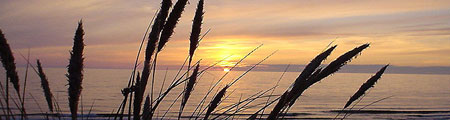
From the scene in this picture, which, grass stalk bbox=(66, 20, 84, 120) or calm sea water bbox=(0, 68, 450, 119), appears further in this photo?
calm sea water bbox=(0, 68, 450, 119)

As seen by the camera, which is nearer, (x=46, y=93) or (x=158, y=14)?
(x=158, y=14)

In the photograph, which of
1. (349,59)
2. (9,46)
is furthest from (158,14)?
(349,59)

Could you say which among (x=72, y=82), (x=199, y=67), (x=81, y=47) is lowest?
(x=199, y=67)

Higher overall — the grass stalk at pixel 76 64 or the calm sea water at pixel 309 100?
the grass stalk at pixel 76 64

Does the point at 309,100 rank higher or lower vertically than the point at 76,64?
lower

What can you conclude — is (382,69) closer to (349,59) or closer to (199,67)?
(349,59)

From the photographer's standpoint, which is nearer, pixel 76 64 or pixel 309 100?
pixel 76 64

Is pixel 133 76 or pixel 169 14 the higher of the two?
pixel 169 14

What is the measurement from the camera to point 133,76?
6.56 ft

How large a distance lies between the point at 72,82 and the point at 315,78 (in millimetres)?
1021

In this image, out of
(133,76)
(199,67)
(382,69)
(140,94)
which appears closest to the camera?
(140,94)

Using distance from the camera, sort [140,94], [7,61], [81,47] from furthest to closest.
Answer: [7,61], [140,94], [81,47]

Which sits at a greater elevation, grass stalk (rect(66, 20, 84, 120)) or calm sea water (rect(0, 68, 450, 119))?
grass stalk (rect(66, 20, 84, 120))

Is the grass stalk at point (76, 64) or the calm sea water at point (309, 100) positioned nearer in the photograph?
the grass stalk at point (76, 64)
